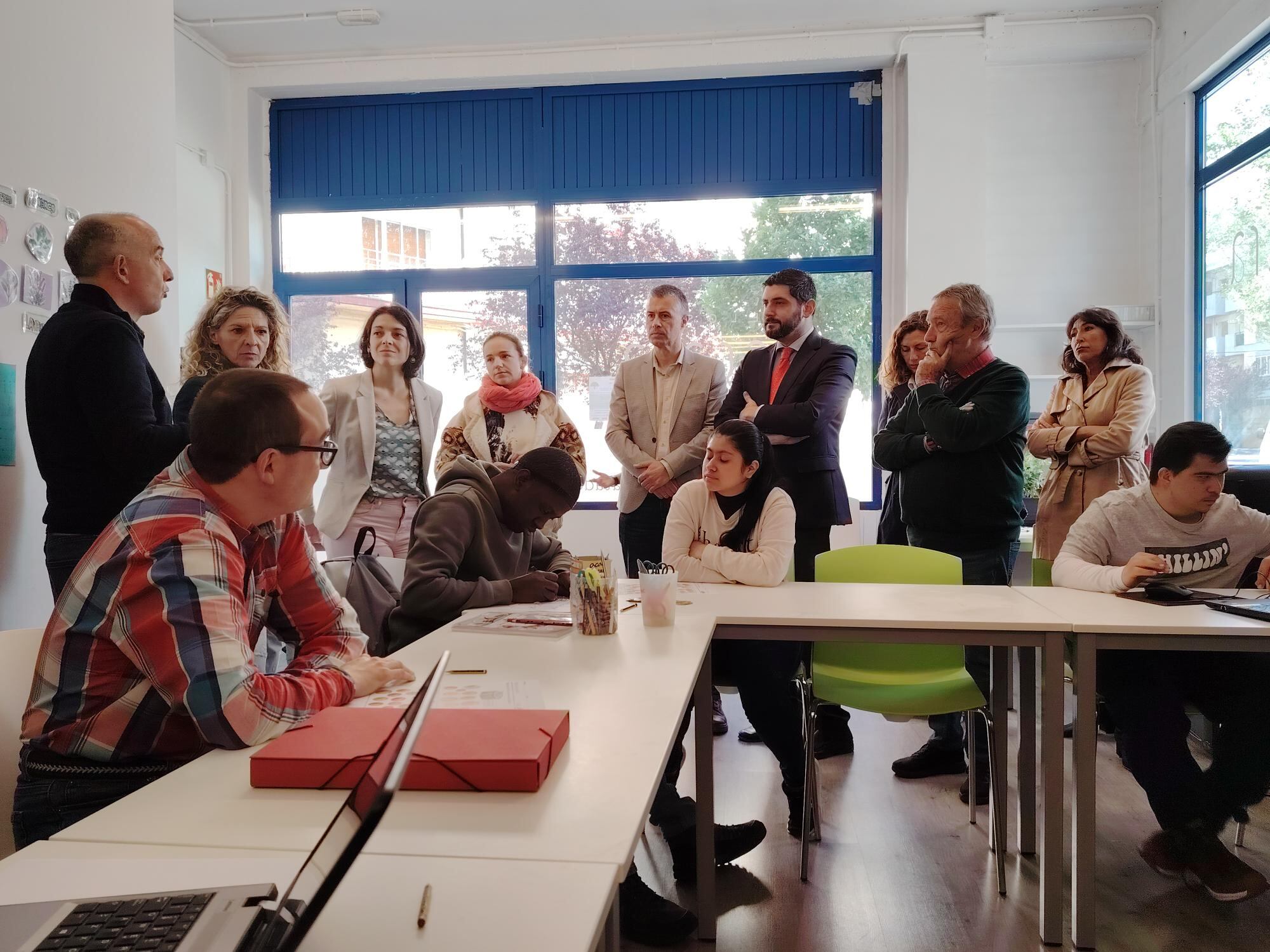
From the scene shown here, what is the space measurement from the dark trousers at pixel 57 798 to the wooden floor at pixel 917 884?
4.31ft

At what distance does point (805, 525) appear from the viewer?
3.39m

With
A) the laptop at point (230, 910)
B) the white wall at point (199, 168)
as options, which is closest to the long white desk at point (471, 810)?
the laptop at point (230, 910)

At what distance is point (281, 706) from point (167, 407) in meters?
1.48

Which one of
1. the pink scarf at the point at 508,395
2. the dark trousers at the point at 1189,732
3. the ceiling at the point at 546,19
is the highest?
the ceiling at the point at 546,19

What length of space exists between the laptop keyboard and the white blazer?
270 cm

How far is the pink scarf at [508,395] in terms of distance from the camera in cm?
376

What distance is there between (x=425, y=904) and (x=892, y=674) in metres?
2.06

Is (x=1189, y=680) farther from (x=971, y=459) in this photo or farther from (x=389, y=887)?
(x=389, y=887)

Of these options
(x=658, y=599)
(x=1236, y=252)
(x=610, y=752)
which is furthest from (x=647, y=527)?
(x=1236, y=252)

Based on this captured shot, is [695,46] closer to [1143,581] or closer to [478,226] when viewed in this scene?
[478,226]

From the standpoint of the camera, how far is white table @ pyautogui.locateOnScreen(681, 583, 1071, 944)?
210 centimetres

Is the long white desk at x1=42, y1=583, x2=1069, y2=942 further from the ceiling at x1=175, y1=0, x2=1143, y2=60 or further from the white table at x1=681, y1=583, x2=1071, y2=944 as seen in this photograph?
the ceiling at x1=175, y1=0, x2=1143, y2=60

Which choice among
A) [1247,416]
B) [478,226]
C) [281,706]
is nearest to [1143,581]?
[281,706]

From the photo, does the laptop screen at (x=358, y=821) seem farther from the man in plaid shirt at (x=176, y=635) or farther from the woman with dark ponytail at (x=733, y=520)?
the woman with dark ponytail at (x=733, y=520)
